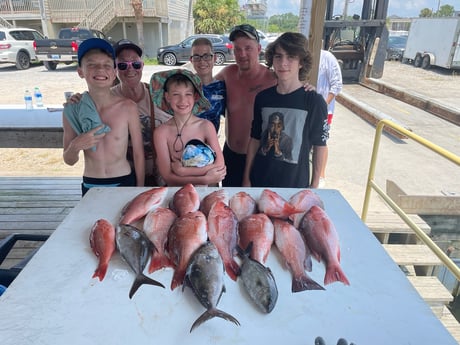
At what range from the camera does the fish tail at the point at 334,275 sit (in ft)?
4.43

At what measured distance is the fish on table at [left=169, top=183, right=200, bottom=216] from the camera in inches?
65.8

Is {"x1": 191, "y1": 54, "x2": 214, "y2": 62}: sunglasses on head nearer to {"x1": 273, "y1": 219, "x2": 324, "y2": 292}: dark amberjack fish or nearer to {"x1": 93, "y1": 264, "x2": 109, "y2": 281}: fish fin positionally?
{"x1": 273, "y1": 219, "x2": 324, "y2": 292}: dark amberjack fish

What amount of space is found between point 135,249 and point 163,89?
1.22 metres

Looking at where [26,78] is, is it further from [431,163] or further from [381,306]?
[381,306]

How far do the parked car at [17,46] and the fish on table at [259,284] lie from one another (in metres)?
18.4

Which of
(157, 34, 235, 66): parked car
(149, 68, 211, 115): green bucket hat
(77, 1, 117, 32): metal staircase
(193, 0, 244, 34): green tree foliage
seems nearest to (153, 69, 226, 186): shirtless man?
(149, 68, 211, 115): green bucket hat

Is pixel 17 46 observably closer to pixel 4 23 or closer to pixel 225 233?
pixel 4 23

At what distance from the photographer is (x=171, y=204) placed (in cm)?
178

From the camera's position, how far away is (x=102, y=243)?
147 cm

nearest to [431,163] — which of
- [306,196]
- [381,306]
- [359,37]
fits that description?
[306,196]

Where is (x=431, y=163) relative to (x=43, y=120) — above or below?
below

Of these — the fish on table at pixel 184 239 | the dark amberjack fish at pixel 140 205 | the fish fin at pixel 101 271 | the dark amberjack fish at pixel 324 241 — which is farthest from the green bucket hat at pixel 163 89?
the fish fin at pixel 101 271

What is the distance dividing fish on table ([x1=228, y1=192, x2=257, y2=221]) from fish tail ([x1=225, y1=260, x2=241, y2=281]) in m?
0.29

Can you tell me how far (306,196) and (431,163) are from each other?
5.84 metres
